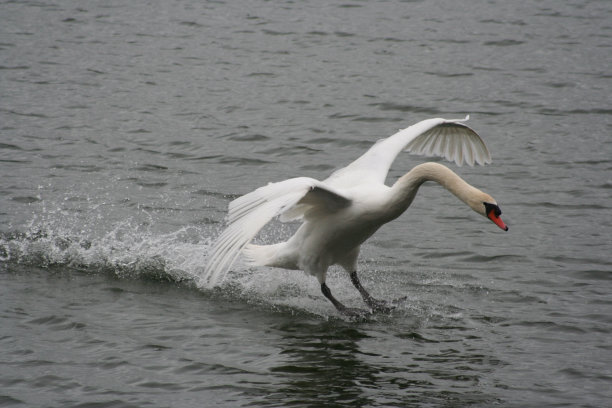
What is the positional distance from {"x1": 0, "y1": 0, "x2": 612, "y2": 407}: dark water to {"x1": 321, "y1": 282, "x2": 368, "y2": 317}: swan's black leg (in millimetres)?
176

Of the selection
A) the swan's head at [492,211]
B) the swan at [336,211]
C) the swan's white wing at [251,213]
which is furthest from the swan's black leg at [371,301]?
the swan's head at [492,211]

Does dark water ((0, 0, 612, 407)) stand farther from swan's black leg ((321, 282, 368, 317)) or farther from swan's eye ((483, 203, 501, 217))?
swan's eye ((483, 203, 501, 217))

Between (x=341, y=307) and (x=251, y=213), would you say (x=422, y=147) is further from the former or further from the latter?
(x=251, y=213)

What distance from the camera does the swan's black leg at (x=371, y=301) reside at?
8359mm

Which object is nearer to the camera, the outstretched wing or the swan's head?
the swan's head

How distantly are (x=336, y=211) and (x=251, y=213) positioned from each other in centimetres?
116

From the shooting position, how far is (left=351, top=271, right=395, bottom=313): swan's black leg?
8359mm

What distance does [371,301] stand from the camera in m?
8.45

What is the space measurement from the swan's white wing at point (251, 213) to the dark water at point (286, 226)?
0.86 metres

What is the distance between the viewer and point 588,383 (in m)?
6.85

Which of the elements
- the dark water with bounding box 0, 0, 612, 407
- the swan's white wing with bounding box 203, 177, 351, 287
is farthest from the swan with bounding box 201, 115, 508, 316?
the dark water with bounding box 0, 0, 612, 407

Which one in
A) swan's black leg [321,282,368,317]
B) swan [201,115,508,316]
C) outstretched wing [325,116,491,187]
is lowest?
swan's black leg [321,282,368,317]

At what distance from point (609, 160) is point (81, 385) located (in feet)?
26.7

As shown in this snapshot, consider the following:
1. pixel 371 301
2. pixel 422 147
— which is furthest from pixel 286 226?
pixel 371 301
